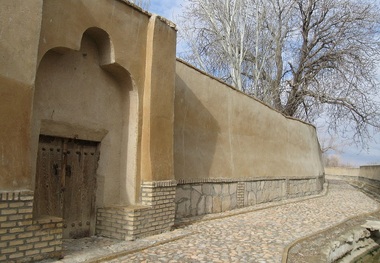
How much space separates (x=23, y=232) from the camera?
4156mm

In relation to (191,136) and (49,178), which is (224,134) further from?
(49,178)

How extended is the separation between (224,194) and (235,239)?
3.29 metres

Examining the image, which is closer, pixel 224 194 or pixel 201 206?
pixel 201 206

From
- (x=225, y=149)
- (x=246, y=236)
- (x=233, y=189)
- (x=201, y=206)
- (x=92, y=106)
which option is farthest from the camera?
(x=233, y=189)

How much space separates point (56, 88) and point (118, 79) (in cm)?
129

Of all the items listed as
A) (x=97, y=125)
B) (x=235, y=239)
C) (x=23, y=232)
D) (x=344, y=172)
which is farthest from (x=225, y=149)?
(x=344, y=172)

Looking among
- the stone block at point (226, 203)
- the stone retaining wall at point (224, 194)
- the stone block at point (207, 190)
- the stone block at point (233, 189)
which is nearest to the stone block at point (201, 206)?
the stone retaining wall at point (224, 194)

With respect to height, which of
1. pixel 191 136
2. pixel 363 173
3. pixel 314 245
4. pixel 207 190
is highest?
pixel 191 136

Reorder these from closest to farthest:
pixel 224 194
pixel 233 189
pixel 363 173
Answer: pixel 224 194, pixel 233 189, pixel 363 173

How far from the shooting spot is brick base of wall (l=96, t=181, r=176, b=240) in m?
5.88

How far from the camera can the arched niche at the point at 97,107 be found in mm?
5246

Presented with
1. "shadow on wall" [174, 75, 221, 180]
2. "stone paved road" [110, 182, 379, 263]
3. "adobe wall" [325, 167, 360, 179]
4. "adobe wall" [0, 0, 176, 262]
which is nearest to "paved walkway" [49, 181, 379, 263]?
"stone paved road" [110, 182, 379, 263]

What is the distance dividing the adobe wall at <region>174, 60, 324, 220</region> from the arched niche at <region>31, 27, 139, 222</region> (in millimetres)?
1727

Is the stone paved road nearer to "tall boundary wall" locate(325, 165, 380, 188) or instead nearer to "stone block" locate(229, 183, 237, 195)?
"stone block" locate(229, 183, 237, 195)
